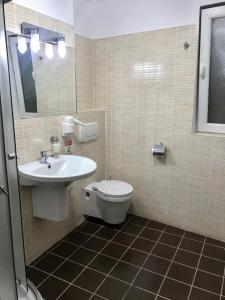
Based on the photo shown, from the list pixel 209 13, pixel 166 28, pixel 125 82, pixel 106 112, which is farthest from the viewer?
pixel 106 112

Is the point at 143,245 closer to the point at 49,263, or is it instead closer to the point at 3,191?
the point at 49,263

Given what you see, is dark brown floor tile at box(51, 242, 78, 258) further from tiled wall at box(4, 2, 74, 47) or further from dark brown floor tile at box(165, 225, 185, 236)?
tiled wall at box(4, 2, 74, 47)

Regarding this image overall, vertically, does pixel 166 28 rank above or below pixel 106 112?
Answer: above

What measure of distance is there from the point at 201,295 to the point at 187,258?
0.39m

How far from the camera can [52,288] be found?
1.76 metres

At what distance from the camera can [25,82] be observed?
1.96 m

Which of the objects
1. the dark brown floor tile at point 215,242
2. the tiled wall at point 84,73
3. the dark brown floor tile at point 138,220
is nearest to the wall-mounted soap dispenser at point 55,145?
the tiled wall at point 84,73

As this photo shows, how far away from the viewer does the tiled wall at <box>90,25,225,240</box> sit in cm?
229

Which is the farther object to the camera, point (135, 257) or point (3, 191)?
point (135, 257)

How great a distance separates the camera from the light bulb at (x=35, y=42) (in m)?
1.95

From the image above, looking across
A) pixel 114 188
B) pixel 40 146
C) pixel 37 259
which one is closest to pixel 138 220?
pixel 114 188

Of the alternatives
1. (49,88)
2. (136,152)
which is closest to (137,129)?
(136,152)

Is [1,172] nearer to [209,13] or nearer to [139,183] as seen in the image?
[139,183]

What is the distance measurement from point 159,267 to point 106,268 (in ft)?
1.36
